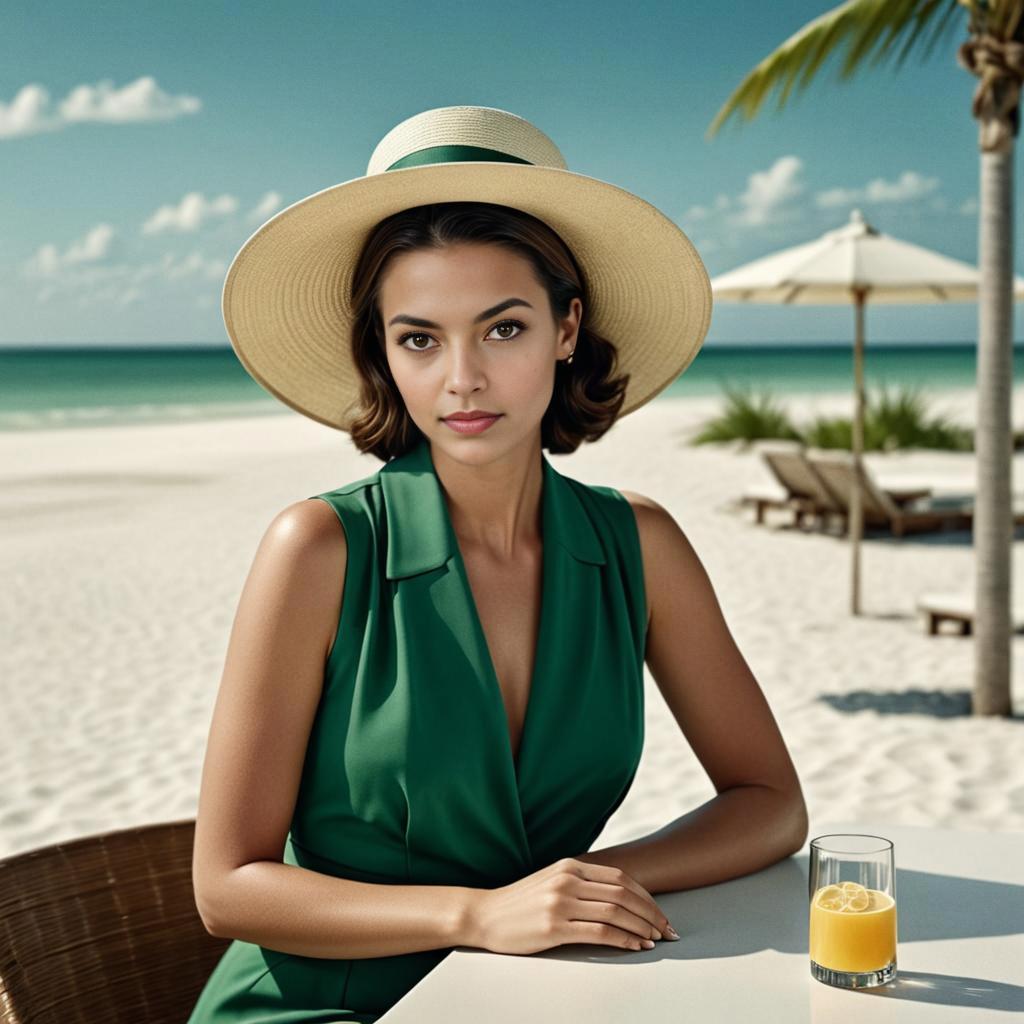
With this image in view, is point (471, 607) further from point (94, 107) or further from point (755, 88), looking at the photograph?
point (94, 107)

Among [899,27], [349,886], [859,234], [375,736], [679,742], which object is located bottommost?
[679,742]

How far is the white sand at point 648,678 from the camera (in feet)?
15.9

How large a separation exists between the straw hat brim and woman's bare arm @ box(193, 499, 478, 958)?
1.42 feet

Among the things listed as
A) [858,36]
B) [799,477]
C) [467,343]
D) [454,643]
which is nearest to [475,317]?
[467,343]

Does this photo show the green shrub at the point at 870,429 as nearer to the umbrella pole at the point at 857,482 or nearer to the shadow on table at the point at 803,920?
the umbrella pole at the point at 857,482

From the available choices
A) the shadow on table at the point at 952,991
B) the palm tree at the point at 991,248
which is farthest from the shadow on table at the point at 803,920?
the palm tree at the point at 991,248

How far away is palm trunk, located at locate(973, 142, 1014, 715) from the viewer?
5.47 metres

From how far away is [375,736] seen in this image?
1546 millimetres

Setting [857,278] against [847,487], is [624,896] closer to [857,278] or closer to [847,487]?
[857,278]

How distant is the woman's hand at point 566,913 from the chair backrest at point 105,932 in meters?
0.59

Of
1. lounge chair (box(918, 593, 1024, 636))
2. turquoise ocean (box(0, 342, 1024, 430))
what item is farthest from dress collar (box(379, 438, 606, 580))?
turquoise ocean (box(0, 342, 1024, 430))

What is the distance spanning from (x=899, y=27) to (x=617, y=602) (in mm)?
5081

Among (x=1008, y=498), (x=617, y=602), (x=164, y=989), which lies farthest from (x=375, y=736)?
(x=1008, y=498)

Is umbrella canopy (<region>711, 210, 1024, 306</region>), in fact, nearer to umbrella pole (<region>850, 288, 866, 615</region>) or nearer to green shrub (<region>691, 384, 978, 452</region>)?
umbrella pole (<region>850, 288, 866, 615</region>)
